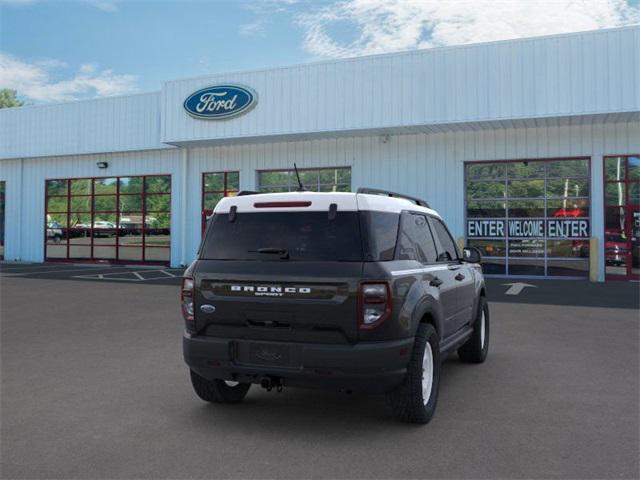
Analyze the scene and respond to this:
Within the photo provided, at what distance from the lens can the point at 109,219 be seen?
2473cm

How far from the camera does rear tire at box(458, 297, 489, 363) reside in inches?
265

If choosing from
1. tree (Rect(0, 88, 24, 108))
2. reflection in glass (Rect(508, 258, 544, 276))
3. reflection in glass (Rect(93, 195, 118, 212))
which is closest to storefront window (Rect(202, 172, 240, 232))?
reflection in glass (Rect(93, 195, 118, 212))

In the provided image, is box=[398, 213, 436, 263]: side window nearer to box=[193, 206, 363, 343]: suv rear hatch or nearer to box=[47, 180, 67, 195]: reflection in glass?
box=[193, 206, 363, 343]: suv rear hatch

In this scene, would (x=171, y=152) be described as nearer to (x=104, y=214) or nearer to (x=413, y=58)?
(x=104, y=214)

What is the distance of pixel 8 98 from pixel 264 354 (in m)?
80.7

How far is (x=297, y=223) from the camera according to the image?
453 cm

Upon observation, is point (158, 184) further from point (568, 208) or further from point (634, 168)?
point (634, 168)

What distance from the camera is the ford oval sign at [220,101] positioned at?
19.9 metres

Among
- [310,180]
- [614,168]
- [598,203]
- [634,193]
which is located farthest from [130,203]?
[634,193]

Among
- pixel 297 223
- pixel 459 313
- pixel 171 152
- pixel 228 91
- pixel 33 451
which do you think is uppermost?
pixel 228 91

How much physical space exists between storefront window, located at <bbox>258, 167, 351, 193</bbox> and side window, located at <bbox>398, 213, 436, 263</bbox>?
14498 millimetres

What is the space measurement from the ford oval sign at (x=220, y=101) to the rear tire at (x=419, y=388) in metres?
16.3

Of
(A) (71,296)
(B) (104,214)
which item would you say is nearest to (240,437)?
(A) (71,296)

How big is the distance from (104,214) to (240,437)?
22.3 m
